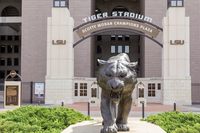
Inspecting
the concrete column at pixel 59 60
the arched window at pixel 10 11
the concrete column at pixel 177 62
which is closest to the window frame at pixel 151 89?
the concrete column at pixel 177 62

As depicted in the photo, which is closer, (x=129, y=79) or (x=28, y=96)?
(x=129, y=79)

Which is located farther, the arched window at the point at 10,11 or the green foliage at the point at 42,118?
the arched window at the point at 10,11

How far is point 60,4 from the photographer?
40.8m

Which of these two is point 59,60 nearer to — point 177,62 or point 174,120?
point 177,62

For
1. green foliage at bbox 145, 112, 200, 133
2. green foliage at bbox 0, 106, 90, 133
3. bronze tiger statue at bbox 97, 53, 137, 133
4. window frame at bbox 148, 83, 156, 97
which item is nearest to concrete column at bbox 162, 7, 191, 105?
window frame at bbox 148, 83, 156, 97

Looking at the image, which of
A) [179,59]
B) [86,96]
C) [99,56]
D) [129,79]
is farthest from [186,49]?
[129,79]

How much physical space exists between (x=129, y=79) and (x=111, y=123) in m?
1.04

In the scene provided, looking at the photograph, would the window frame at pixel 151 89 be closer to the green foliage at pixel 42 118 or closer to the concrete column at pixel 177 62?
the concrete column at pixel 177 62

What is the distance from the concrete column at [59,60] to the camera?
35938 mm

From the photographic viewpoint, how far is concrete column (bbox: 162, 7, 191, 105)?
35688mm

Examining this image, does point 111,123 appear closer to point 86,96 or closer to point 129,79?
point 129,79

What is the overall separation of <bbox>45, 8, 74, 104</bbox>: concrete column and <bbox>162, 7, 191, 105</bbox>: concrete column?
889 cm

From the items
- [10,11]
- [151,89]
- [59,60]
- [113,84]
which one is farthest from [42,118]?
[10,11]

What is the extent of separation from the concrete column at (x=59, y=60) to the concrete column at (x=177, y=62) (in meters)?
8.89
